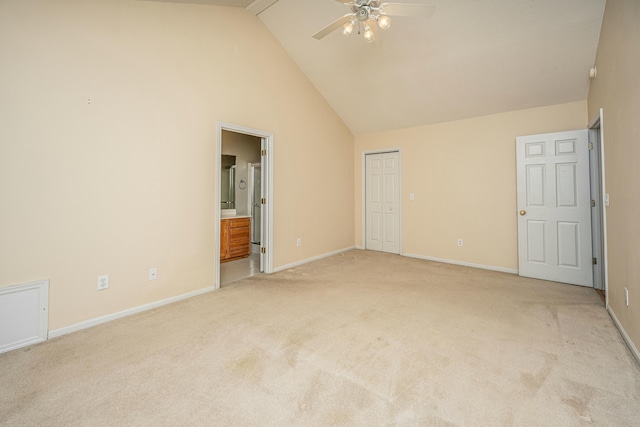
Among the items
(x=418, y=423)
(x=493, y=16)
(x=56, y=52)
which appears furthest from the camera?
(x=493, y=16)

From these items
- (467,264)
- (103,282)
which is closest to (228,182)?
(103,282)

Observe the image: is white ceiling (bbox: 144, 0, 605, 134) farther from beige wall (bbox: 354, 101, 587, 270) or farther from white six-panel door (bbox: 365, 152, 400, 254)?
white six-panel door (bbox: 365, 152, 400, 254)

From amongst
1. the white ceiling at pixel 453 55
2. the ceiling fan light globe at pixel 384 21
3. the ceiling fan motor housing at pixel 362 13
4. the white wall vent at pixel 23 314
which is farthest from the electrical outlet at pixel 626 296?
the white wall vent at pixel 23 314

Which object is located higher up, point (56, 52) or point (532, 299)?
point (56, 52)

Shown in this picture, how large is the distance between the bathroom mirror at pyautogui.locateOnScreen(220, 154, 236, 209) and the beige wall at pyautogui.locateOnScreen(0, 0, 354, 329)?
6.94ft

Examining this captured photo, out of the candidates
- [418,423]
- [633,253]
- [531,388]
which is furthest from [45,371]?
[633,253]

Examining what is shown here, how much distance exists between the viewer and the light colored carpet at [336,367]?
4.53ft

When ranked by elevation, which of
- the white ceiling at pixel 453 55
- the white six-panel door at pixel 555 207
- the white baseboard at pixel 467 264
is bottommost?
the white baseboard at pixel 467 264

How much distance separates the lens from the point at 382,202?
5.49 m

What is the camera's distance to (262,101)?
3.78 meters

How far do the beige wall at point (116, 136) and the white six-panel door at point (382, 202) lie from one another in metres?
2.57

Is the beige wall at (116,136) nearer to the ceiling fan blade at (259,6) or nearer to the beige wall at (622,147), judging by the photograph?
the ceiling fan blade at (259,6)

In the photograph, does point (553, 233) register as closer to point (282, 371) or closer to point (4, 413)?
point (282, 371)

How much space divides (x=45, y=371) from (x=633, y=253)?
4.07 m
